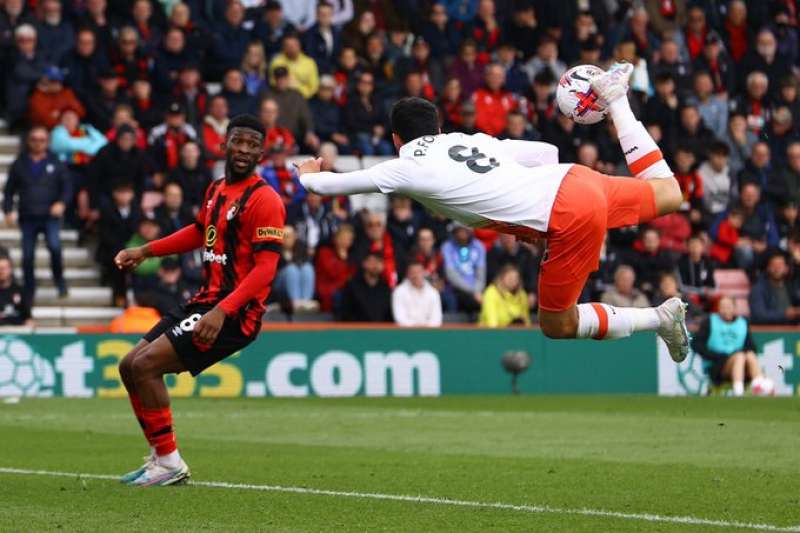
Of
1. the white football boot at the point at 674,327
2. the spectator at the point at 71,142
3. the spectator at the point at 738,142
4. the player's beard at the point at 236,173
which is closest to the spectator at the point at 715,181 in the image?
the spectator at the point at 738,142

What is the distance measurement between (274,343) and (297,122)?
443 centimetres

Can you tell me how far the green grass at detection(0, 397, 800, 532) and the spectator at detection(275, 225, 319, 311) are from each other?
8.74ft

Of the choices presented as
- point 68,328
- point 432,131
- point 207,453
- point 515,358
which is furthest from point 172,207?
point 432,131

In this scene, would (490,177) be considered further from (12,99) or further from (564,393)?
(12,99)

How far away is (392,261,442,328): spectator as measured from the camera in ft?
72.2

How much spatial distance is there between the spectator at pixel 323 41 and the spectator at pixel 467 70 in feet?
6.05

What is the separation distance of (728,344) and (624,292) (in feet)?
5.72

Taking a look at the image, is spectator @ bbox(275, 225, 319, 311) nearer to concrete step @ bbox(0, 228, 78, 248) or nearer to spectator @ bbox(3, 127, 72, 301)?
spectator @ bbox(3, 127, 72, 301)

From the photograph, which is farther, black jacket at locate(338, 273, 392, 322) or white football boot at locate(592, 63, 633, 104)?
black jacket at locate(338, 273, 392, 322)

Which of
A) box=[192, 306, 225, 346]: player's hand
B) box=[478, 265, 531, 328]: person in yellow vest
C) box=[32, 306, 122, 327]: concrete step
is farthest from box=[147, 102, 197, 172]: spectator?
box=[192, 306, 225, 346]: player's hand

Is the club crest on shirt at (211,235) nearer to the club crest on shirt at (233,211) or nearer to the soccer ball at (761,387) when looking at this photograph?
the club crest on shirt at (233,211)

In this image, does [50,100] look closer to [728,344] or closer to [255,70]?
[255,70]

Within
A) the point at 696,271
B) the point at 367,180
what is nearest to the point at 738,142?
the point at 696,271

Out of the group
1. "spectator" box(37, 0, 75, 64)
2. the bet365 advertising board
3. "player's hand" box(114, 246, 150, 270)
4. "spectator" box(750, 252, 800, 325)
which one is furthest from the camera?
"spectator" box(750, 252, 800, 325)
